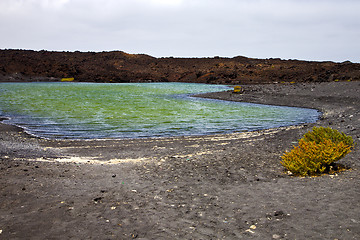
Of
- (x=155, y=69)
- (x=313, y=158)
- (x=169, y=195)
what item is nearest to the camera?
(x=169, y=195)

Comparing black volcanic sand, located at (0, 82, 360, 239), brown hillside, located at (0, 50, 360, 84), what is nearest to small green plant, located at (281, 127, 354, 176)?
black volcanic sand, located at (0, 82, 360, 239)

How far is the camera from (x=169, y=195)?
6.52 m

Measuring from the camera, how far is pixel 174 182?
7.44 metres

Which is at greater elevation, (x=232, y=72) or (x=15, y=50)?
(x=15, y=50)

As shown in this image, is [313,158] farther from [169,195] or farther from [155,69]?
[155,69]

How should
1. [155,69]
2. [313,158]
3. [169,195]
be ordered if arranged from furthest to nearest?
[155,69] < [313,158] < [169,195]

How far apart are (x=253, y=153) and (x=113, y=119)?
1224 cm

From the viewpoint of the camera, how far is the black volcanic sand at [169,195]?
4855mm

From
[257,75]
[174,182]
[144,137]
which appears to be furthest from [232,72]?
[174,182]

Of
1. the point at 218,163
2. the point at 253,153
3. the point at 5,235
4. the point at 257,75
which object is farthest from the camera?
the point at 257,75

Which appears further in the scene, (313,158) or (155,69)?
(155,69)

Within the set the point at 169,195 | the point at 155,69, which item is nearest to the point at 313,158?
the point at 169,195

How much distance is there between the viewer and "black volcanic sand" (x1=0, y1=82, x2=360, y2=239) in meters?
4.86

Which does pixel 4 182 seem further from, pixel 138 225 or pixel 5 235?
pixel 138 225
